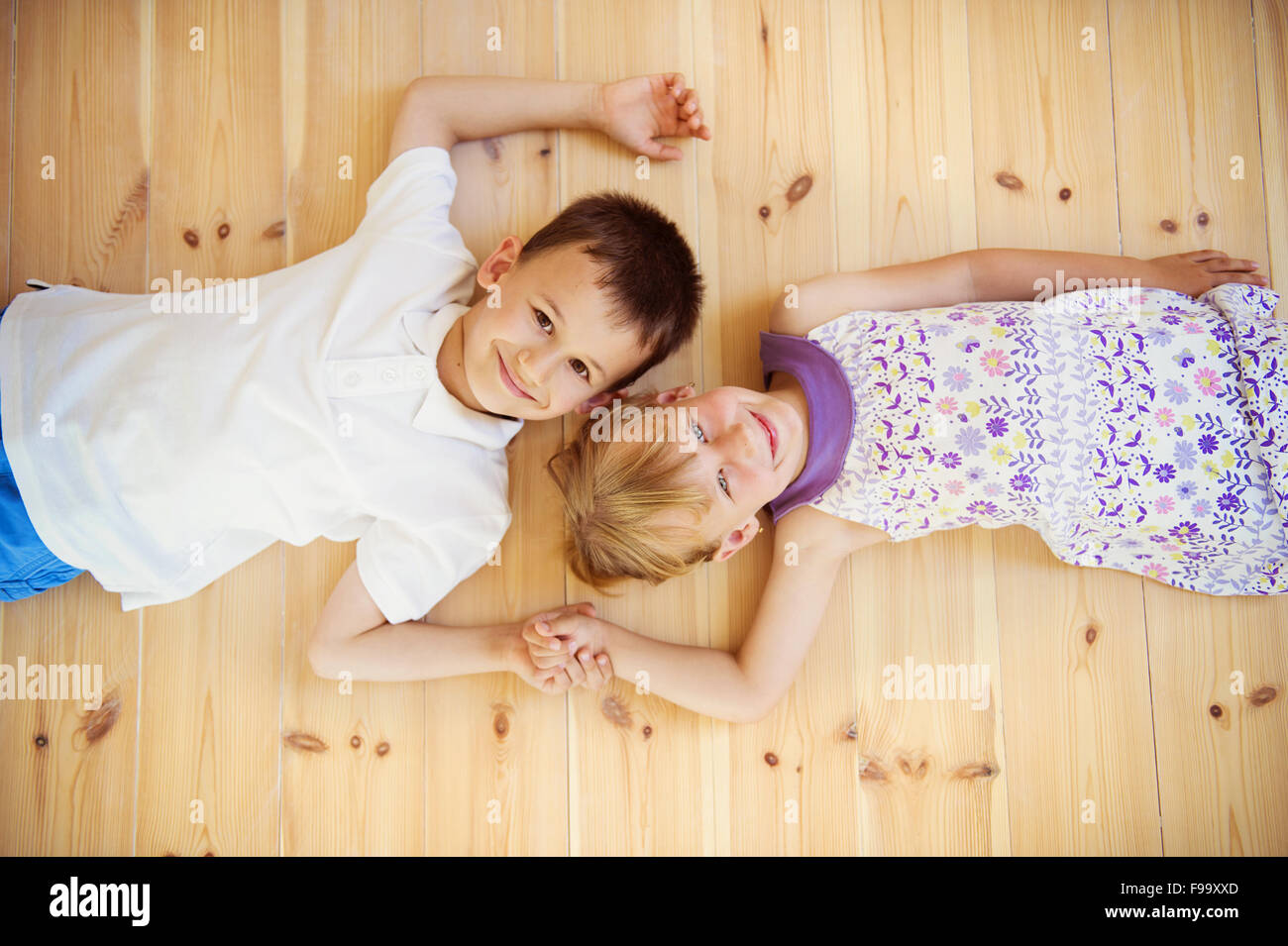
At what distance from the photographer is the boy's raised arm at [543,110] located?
1.18 metres

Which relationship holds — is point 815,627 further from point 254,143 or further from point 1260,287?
point 254,143

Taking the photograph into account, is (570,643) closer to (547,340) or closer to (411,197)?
(547,340)

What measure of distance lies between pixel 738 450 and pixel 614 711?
495mm

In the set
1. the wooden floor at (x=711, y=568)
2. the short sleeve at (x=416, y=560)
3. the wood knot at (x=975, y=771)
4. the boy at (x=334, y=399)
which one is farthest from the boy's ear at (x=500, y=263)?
the wood knot at (x=975, y=771)

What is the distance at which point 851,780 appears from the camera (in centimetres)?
123

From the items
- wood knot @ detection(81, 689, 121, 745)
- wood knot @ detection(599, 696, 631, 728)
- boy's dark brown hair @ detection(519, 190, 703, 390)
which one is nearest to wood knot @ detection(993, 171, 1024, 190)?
boy's dark brown hair @ detection(519, 190, 703, 390)

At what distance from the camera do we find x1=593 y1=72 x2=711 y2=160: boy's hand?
1.21 m

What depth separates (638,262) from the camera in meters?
0.99

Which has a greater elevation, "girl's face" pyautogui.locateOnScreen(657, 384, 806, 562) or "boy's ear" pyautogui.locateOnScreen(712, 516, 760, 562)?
"girl's face" pyautogui.locateOnScreen(657, 384, 806, 562)

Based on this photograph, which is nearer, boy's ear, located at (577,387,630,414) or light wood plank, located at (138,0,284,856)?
boy's ear, located at (577,387,630,414)

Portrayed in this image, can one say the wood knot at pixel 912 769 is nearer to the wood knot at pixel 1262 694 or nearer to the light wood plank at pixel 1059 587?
the light wood plank at pixel 1059 587

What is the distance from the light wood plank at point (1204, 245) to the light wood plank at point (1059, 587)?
0.03m

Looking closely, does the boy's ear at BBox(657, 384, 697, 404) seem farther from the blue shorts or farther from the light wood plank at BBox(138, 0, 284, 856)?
the blue shorts
